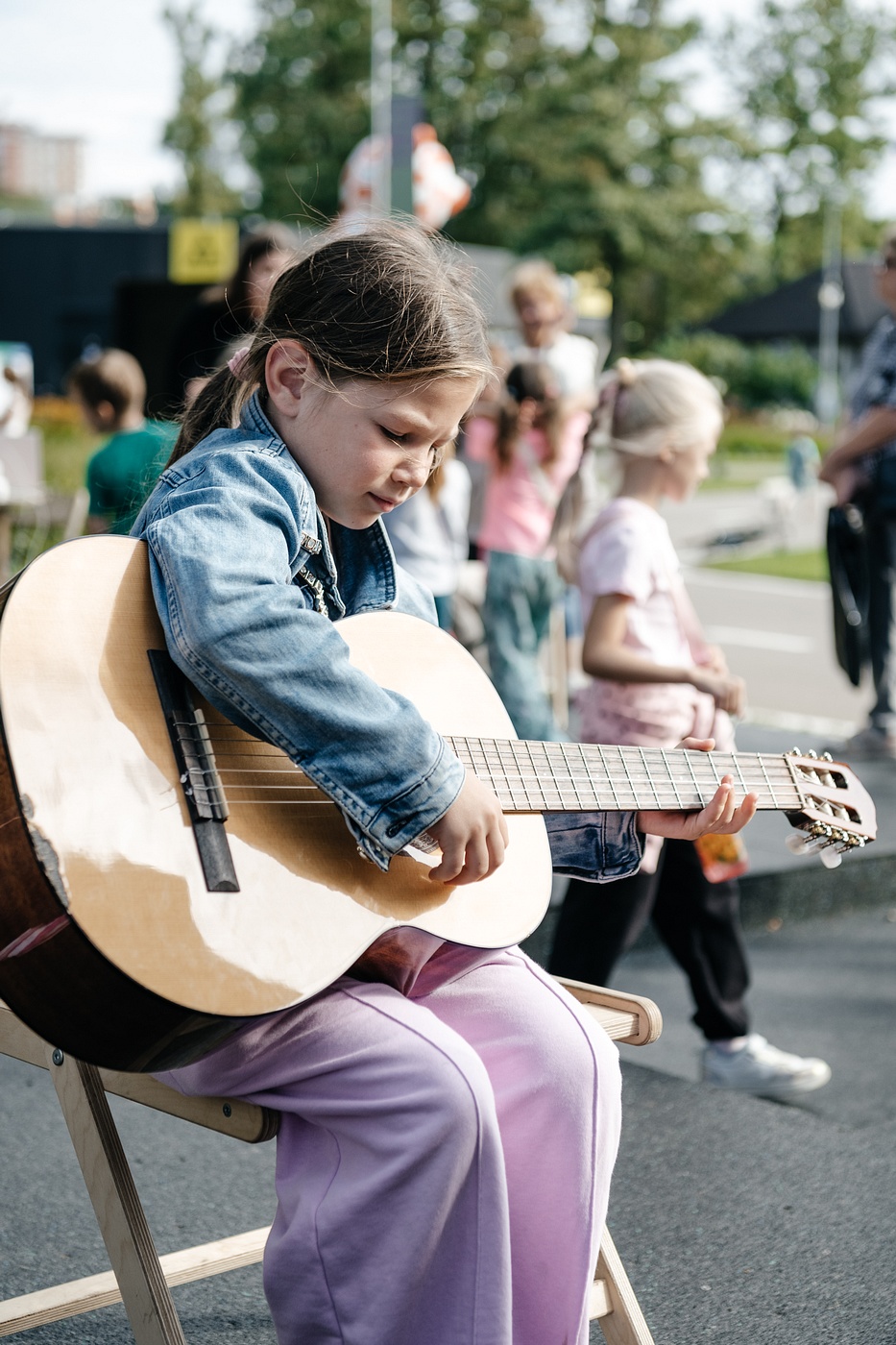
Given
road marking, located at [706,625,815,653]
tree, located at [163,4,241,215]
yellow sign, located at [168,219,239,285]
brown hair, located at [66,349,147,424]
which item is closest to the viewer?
brown hair, located at [66,349,147,424]

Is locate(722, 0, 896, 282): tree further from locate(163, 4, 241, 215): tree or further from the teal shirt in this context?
the teal shirt

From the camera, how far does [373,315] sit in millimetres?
1911

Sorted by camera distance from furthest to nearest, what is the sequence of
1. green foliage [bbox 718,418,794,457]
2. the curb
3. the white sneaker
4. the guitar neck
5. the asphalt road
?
green foliage [bbox 718,418,794,457] < the asphalt road < the curb < the white sneaker < the guitar neck

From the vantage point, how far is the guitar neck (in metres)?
2.01

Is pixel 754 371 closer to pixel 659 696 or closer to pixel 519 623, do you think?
pixel 519 623

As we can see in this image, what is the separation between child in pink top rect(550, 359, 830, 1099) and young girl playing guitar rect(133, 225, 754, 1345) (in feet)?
4.04

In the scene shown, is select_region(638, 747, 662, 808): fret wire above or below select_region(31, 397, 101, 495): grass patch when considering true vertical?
above

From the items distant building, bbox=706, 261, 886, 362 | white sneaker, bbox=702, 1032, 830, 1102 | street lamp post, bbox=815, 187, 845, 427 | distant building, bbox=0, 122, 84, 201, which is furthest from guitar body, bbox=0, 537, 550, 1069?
distant building, bbox=0, 122, 84, 201

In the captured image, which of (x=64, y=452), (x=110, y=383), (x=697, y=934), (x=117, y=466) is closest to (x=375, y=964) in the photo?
(x=697, y=934)

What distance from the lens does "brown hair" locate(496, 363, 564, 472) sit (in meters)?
6.25

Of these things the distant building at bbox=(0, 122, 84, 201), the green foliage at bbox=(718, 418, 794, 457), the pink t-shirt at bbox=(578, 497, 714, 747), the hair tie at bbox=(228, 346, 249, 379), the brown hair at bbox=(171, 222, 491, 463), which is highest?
the brown hair at bbox=(171, 222, 491, 463)

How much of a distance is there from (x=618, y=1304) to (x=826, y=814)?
790 mm

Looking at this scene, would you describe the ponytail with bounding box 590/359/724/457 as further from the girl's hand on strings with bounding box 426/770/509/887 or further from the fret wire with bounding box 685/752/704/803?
the girl's hand on strings with bounding box 426/770/509/887

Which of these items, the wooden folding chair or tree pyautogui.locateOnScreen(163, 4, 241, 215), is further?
tree pyautogui.locateOnScreen(163, 4, 241, 215)
